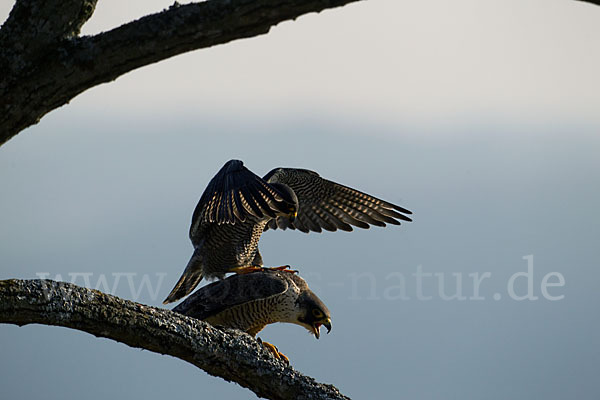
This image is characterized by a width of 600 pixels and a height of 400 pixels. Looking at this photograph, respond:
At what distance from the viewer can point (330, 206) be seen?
862 centimetres

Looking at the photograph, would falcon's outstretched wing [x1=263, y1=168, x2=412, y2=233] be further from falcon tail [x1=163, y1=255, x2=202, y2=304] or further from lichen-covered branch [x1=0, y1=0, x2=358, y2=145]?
lichen-covered branch [x1=0, y1=0, x2=358, y2=145]

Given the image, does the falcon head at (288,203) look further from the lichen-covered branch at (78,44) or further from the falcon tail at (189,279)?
the lichen-covered branch at (78,44)

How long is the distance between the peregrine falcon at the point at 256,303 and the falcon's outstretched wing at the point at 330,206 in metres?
1.63

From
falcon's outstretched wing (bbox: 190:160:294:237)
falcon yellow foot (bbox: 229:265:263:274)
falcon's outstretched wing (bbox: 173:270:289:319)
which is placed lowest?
falcon's outstretched wing (bbox: 173:270:289:319)

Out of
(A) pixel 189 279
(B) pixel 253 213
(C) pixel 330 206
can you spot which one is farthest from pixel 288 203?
(C) pixel 330 206

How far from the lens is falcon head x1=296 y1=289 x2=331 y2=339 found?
22.1 feet

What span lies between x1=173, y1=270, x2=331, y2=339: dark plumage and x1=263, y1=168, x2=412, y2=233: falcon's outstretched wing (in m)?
1.62

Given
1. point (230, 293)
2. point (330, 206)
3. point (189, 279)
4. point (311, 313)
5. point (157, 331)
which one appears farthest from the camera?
point (330, 206)

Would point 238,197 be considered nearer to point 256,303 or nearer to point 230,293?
point 230,293

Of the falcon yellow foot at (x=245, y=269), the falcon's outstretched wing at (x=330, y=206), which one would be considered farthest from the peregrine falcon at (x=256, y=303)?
the falcon's outstretched wing at (x=330, y=206)

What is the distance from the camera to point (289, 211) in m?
6.88

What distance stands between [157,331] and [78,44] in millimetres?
1674

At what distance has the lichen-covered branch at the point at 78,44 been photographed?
308cm

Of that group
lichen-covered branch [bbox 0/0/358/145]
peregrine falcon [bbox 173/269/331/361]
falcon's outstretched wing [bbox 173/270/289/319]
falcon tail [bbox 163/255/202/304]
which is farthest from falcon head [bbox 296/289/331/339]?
lichen-covered branch [bbox 0/0/358/145]
